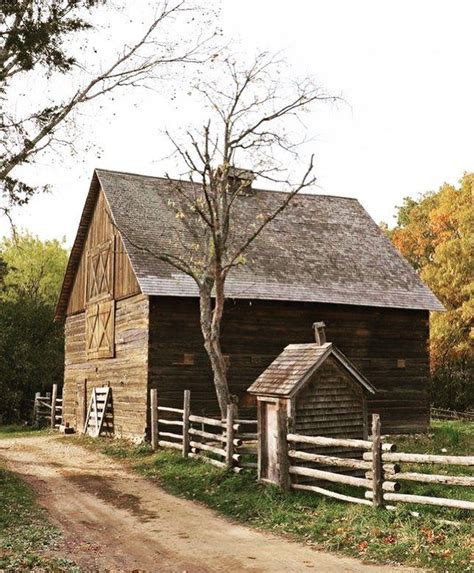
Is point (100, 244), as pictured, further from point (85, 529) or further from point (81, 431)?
point (85, 529)

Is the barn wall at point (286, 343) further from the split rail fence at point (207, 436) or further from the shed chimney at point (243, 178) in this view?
the shed chimney at point (243, 178)

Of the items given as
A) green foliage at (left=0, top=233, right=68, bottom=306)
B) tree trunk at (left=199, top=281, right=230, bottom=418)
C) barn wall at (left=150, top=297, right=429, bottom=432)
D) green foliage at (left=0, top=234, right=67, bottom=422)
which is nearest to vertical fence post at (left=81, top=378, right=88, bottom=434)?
barn wall at (left=150, top=297, right=429, bottom=432)

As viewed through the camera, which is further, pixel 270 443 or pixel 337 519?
pixel 270 443

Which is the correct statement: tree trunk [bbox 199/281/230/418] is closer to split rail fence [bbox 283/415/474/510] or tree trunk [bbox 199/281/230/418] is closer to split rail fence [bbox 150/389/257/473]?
split rail fence [bbox 150/389/257/473]

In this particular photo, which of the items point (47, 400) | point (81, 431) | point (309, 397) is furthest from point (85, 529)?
point (47, 400)

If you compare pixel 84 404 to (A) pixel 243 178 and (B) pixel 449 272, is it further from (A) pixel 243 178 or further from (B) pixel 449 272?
(B) pixel 449 272

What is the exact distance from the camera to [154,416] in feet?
66.0

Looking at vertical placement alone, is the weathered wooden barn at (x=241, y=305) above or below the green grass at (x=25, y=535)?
above

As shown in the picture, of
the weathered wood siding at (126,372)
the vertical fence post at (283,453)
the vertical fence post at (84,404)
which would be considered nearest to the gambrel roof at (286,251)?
the weathered wood siding at (126,372)

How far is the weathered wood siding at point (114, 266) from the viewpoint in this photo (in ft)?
76.0

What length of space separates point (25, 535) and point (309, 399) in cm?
585

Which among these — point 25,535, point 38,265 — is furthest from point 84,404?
point 38,265

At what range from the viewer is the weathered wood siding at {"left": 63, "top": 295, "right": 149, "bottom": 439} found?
21703mm

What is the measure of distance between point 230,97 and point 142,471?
33.0 feet
